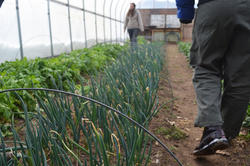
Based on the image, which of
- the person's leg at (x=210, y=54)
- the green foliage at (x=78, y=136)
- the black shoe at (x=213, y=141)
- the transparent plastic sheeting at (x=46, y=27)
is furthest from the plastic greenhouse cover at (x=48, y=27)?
the black shoe at (x=213, y=141)

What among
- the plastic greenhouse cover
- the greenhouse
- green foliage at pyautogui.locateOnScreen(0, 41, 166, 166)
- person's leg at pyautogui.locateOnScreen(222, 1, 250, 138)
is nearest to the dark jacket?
the greenhouse

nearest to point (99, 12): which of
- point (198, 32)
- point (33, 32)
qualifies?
point (33, 32)

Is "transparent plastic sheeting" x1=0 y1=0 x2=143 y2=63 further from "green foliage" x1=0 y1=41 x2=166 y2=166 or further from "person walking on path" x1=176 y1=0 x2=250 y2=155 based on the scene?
"person walking on path" x1=176 y1=0 x2=250 y2=155

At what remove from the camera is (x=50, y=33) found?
5.47m

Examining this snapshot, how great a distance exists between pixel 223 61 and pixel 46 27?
4560mm

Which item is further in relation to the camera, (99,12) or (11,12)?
(99,12)

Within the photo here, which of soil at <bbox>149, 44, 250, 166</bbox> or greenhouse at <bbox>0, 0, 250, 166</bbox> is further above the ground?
greenhouse at <bbox>0, 0, 250, 166</bbox>

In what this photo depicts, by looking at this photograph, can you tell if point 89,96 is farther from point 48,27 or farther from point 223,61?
point 48,27

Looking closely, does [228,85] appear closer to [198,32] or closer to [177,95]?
[198,32]

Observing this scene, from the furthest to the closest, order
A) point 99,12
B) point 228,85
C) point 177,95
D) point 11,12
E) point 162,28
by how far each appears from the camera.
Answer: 1. point 162,28
2. point 99,12
3. point 11,12
4. point 177,95
5. point 228,85

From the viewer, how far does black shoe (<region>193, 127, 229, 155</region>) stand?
50.7 inches

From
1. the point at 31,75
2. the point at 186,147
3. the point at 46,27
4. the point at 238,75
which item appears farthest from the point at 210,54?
the point at 46,27

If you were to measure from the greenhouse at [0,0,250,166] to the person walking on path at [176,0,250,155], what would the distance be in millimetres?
46

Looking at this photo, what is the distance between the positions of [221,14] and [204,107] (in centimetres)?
52
